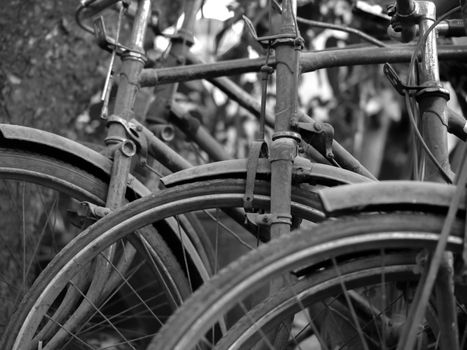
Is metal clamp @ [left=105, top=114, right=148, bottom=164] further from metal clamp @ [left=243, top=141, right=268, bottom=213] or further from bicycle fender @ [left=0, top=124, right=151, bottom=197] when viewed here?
metal clamp @ [left=243, top=141, right=268, bottom=213]

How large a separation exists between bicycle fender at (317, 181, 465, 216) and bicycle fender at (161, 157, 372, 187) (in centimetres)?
39

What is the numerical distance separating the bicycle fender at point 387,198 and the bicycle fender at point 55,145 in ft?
2.63

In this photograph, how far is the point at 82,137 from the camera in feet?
10.9

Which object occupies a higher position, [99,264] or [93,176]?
[93,176]

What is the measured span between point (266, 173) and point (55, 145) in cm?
50

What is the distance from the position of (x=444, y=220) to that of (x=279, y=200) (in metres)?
0.43

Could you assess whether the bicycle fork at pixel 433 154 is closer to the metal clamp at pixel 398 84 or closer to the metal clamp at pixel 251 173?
the metal clamp at pixel 398 84

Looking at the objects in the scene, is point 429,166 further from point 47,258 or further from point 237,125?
point 237,125

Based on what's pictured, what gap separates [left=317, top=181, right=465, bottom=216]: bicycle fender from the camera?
4.25 feet

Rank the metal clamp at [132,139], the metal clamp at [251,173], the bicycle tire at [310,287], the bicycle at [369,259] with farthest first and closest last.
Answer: the metal clamp at [132,139] → the metal clamp at [251,173] → the bicycle tire at [310,287] → the bicycle at [369,259]

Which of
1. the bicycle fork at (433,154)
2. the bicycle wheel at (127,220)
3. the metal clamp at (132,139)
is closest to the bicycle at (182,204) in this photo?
the bicycle wheel at (127,220)

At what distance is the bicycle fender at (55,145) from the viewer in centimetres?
188

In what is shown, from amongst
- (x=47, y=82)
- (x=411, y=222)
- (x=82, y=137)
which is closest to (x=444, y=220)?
(x=411, y=222)

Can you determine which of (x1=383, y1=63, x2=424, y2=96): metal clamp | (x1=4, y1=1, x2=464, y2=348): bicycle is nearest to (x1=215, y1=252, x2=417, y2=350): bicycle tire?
(x1=4, y1=1, x2=464, y2=348): bicycle
